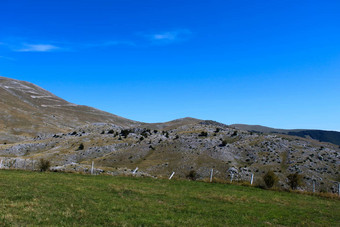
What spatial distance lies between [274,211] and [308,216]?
2.35 metres

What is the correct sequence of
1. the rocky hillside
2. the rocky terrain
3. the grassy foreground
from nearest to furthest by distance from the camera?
1. the grassy foreground
2. the rocky terrain
3. the rocky hillside

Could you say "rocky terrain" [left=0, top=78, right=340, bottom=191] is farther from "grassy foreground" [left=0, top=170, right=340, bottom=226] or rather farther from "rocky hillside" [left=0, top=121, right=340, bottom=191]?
"grassy foreground" [left=0, top=170, right=340, bottom=226]

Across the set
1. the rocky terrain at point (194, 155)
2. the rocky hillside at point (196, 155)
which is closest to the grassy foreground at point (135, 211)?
the rocky terrain at point (194, 155)

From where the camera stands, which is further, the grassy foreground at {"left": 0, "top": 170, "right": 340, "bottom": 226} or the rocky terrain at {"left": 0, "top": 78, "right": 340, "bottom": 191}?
the rocky terrain at {"left": 0, "top": 78, "right": 340, "bottom": 191}

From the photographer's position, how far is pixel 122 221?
1312 centimetres

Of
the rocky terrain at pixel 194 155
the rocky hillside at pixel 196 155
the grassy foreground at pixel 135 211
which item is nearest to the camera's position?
the grassy foreground at pixel 135 211

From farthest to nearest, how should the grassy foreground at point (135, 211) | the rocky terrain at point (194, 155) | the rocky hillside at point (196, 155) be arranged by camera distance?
the rocky hillside at point (196, 155)
the rocky terrain at point (194, 155)
the grassy foreground at point (135, 211)

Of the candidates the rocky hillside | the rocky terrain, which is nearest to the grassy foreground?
the rocky terrain

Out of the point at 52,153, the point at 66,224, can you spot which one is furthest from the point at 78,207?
the point at 52,153

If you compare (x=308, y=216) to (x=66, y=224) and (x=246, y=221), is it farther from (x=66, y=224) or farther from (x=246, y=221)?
(x=66, y=224)

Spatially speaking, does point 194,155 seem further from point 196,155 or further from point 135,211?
point 135,211

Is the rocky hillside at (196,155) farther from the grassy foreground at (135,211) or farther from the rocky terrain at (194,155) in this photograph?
the grassy foreground at (135,211)

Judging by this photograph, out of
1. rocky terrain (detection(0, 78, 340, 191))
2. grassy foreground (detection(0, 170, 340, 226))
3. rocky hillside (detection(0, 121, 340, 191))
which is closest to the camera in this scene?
grassy foreground (detection(0, 170, 340, 226))

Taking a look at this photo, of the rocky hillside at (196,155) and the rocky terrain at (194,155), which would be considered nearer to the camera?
the rocky terrain at (194,155)
